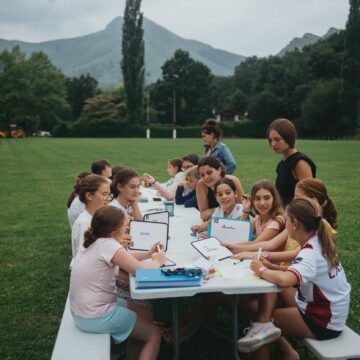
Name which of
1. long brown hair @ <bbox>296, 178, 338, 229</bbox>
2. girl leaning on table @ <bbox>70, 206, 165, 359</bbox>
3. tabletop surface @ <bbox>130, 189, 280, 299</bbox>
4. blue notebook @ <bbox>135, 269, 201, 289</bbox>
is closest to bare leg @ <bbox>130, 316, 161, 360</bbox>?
girl leaning on table @ <bbox>70, 206, 165, 359</bbox>

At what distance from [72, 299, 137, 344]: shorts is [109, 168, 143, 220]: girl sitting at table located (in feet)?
5.39

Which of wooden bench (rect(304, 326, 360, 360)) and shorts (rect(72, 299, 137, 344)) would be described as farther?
shorts (rect(72, 299, 137, 344))

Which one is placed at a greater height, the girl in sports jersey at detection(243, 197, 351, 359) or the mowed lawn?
the girl in sports jersey at detection(243, 197, 351, 359)

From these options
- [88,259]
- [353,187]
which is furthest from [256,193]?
[353,187]

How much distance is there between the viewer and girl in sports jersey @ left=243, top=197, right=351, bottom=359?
3.04 meters

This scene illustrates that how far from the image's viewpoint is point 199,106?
7481 cm

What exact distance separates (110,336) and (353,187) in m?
11.8

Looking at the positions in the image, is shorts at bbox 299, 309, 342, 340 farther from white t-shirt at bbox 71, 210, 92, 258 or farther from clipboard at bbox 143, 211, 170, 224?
white t-shirt at bbox 71, 210, 92, 258

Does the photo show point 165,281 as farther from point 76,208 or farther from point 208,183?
point 76,208

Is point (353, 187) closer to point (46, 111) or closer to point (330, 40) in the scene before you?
point (330, 40)

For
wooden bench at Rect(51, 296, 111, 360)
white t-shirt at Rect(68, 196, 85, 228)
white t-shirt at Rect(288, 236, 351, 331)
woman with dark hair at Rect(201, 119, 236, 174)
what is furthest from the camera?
woman with dark hair at Rect(201, 119, 236, 174)

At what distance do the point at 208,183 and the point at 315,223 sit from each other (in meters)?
2.20

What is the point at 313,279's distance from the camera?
3051mm

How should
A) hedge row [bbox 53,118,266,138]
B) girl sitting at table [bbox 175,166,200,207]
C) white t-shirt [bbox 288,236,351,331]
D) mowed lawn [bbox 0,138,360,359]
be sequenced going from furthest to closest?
hedge row [bbox 53,118,266,138] < girl sitting at table [bbox 175,166,200,207] < mowed lawn [bbox 0,138,360,359] < white t-shirt [bbox 288,236,351,331]
